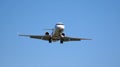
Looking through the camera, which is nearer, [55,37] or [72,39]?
[55,37]

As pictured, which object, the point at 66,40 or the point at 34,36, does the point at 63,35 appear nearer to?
the point at 66,40

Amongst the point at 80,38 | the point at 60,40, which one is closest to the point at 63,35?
the point at 60,40

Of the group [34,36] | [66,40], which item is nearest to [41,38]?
[34,36]

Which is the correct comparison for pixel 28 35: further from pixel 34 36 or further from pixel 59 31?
pixel 59 31

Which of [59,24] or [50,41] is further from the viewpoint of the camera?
[50,41]

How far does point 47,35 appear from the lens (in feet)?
143

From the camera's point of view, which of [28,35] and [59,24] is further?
[28,35]

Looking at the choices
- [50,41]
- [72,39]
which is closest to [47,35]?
[50,41]

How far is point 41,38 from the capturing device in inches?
1753

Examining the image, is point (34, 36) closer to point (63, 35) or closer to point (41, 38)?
point (41, 38)

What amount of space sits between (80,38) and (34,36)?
7430 mm

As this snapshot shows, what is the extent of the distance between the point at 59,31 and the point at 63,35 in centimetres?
240

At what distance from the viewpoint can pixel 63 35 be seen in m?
43.0

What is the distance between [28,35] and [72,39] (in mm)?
7103
